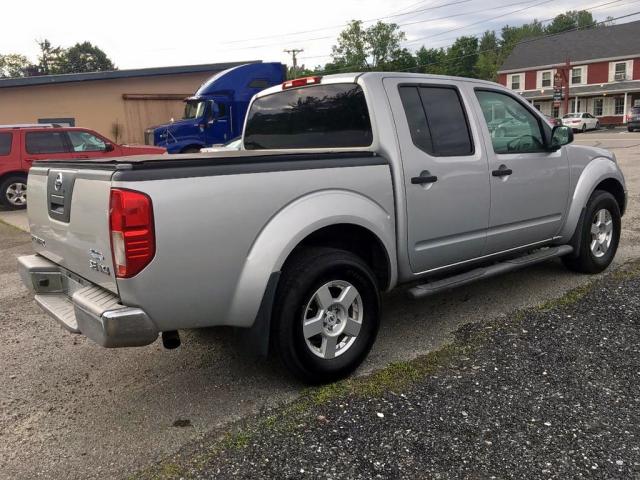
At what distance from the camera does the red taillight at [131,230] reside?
2707 mm

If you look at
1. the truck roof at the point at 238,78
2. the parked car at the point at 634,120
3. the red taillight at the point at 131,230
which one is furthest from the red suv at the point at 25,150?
the parked car at the point at 634,120

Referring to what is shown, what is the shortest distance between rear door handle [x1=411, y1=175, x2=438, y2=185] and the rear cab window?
1.31ft

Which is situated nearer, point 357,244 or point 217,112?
point 357,244

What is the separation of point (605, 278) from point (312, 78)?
133 inches

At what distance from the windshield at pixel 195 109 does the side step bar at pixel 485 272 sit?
44.5ft

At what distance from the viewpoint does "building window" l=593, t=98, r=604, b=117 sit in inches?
1875

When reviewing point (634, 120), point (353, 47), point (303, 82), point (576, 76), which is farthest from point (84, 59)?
point (303, 82)

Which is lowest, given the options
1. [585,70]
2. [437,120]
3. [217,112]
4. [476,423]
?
[476,423]

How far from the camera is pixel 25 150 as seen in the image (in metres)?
12.6

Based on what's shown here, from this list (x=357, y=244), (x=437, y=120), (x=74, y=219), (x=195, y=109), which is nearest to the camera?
(x=74, y=219)

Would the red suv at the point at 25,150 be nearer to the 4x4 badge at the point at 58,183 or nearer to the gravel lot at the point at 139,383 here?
the gravel lot at the point at 139,383

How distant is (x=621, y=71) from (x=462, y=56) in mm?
40313

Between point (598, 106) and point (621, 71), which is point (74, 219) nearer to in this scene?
point (621, 71)

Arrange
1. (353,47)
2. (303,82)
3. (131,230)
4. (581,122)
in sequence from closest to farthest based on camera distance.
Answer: (131,230) → (303,82) → (581,122) → (353,47)
